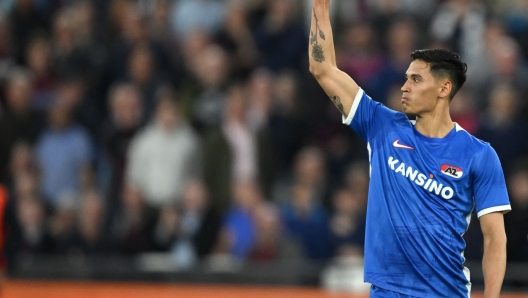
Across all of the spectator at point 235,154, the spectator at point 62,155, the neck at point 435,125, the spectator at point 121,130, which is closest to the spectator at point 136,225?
the spectator at point 121,130

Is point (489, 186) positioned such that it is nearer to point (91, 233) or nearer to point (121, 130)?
point (91, 233)

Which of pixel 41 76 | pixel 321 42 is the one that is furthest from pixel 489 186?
pixel 41 76

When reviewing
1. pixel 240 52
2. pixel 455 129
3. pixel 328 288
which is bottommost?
pixel 328 288

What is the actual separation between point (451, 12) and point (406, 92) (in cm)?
650

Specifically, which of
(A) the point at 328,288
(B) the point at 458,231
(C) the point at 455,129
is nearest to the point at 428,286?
(B) the point at 458,231

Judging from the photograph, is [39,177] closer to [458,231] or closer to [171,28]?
[171,28]

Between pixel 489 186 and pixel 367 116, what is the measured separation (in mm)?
809

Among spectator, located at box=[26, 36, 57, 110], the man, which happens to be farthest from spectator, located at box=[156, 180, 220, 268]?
the man

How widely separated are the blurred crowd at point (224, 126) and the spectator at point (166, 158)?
0.02 m

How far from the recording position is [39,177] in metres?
12.9

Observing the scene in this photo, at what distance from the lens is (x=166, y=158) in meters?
12.1

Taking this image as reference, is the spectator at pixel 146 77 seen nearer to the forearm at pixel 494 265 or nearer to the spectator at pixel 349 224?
the spectator at pixel 349 224

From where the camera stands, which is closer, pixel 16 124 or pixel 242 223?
pixel 242 223

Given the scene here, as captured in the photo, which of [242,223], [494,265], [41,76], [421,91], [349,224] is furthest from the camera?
[41,76]
